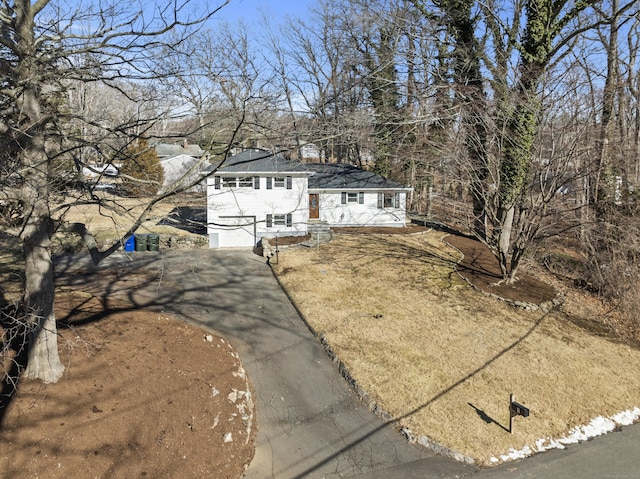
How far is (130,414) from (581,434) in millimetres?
7913

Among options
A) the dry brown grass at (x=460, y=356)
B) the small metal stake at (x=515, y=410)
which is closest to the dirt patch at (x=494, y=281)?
the dry brown grass at (x=460, y=356)

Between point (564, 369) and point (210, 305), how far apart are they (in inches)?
370

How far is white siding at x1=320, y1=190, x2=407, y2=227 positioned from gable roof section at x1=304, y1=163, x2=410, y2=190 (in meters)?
0.39

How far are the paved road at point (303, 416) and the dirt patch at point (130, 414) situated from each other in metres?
0.59

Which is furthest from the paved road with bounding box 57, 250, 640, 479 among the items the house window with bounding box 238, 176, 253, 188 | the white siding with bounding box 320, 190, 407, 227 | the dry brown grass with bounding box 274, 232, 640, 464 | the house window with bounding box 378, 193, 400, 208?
the house window with bounding box 378, 193, 400, 208

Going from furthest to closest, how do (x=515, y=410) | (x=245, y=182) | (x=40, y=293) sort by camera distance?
1. (x=245, y=182)
2. (x=515, y=410)
3. (x=40, y=293)

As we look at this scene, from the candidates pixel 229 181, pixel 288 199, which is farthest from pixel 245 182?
pixel 288 199

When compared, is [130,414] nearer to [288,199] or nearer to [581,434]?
[581,434]

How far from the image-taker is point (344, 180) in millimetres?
25625

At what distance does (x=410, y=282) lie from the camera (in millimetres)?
14883

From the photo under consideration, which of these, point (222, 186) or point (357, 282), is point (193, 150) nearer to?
point (222, 186)

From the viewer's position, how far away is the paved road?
264 inches

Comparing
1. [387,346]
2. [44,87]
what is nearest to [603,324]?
[387,346]

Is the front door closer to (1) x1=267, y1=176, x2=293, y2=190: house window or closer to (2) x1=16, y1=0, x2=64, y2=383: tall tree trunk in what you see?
(1) x1=267, y1=176, x2=293, y2=190: house window
